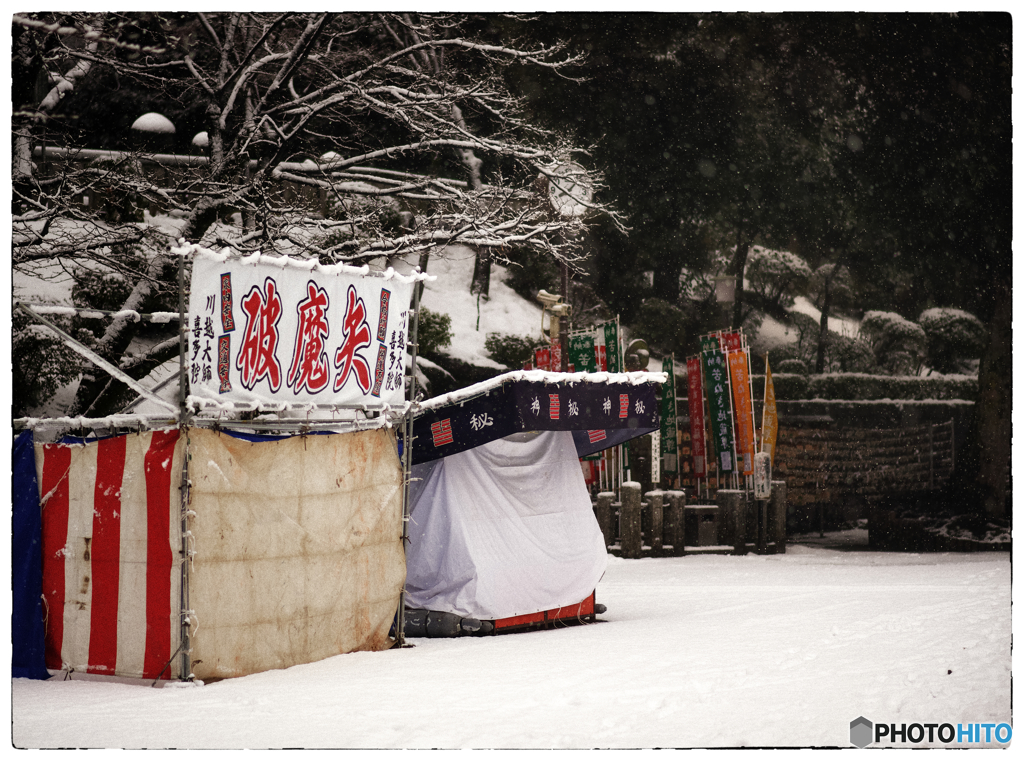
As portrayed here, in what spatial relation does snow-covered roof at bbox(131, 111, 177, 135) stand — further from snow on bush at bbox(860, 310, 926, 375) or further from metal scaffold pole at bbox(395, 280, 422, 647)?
snow on bush at bbox(860, 310, 926, 375)

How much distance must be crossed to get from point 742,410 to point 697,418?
4.57 ft

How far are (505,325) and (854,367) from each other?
969cm

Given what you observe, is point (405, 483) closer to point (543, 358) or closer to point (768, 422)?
point (543, 358)

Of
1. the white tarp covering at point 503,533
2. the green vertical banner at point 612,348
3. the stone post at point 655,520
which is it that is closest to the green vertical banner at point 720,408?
the stone post at point 655,520

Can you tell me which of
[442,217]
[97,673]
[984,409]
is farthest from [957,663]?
[984,409]

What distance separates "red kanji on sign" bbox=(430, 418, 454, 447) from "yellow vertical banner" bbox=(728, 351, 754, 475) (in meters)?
9.96

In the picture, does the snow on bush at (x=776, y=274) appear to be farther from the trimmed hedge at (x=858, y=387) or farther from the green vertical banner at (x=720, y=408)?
the green vertical banner at (x=720, y=408)

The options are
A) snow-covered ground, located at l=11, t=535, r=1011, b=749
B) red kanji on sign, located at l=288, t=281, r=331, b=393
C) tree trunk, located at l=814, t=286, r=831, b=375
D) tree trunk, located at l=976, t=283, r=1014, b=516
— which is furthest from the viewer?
tree trunk, located at l=814, t=286, r=831, b=375

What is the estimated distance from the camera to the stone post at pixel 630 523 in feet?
54.2

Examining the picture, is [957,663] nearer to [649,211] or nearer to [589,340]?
[589,340]

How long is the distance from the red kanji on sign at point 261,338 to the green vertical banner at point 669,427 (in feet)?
38.6

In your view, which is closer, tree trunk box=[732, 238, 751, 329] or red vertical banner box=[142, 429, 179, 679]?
red vertical banner box=[142, 429, 179, 679]

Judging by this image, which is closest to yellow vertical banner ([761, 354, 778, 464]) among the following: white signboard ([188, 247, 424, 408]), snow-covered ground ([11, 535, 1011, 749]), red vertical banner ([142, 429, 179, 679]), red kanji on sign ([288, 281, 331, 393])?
snow-covered ground ([11, 535, 1011, 749])

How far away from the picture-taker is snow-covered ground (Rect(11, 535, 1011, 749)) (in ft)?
18.7
